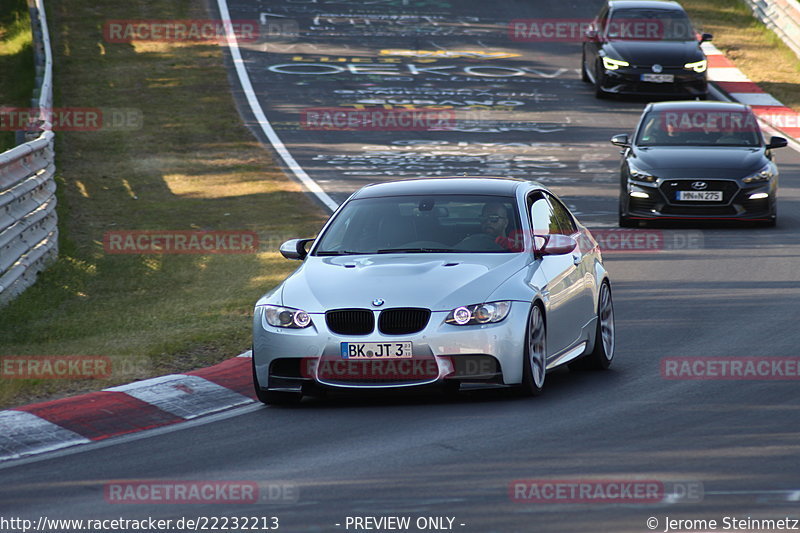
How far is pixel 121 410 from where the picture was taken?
383 inches

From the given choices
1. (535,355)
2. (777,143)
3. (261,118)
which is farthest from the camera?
(261,118)

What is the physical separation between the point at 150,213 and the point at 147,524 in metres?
13.7

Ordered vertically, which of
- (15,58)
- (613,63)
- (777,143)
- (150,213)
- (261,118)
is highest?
(777,143)

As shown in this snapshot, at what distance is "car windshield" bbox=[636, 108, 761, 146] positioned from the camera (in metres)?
20.7

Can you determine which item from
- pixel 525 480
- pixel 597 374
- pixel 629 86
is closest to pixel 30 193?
pixel 597 374

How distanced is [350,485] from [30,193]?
8.84m

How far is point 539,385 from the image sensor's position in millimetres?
10055

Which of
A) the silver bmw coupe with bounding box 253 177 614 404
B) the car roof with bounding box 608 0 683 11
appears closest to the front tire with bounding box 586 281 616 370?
the silver bmw coupe with bounding box 253 177 614 404

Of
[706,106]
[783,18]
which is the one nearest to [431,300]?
[706,106]

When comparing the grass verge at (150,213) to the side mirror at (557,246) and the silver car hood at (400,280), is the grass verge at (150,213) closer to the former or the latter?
the silver car hood at (400,280)

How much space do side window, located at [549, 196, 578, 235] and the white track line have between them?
8975mm

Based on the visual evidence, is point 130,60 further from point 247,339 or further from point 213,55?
point 247,339

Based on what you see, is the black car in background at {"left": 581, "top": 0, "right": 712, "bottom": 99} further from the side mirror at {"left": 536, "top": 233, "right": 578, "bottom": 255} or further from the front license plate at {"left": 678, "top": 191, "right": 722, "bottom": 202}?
the side mirror at {"left": 536, "top": 233, "right": 578, "bottom": 255}

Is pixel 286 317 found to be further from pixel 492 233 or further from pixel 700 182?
pixel 700 182
